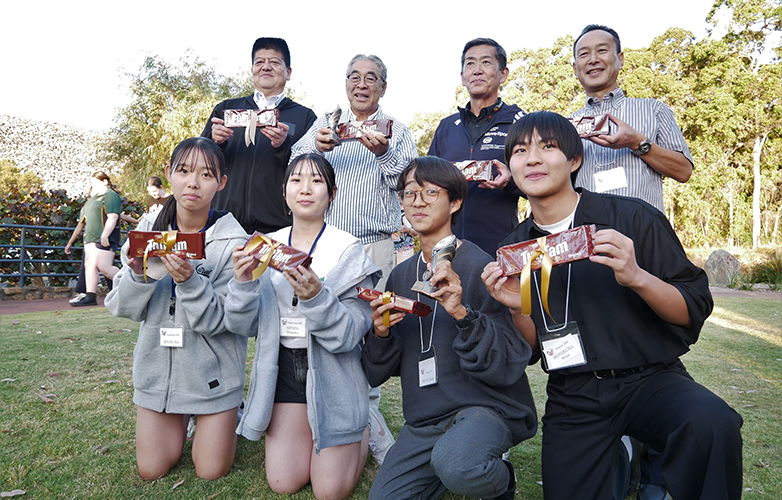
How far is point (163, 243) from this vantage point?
251 cm

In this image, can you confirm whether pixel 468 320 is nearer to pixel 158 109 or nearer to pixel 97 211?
pixel 97 211

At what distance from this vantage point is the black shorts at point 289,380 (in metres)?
2.84

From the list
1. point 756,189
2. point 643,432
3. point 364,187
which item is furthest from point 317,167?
point 756,189

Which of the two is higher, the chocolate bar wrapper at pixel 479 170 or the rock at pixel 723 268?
the chocolate bar wrapper at pixel 479 170

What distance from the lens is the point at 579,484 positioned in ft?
7.16

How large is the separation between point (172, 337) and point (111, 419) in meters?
1.23

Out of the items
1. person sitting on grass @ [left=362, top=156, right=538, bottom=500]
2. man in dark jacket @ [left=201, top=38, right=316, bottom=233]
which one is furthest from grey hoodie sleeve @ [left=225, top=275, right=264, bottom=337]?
man in dark jacket @ [left=201, top=38, right=316, bottom=233]

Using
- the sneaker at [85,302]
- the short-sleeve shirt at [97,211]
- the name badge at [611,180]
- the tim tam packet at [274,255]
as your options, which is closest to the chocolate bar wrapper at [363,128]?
the tim tam packet at [274,255]

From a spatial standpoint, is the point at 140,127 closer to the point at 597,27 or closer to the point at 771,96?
the point at 597,27

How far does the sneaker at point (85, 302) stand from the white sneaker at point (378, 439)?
26.6 ft

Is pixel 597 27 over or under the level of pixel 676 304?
over

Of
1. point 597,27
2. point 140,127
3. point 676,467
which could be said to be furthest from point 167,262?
point 140,127

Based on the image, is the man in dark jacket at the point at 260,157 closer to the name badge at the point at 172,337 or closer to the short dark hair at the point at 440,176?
the name badge at the point at 172,337

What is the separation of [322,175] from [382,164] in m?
0.59
